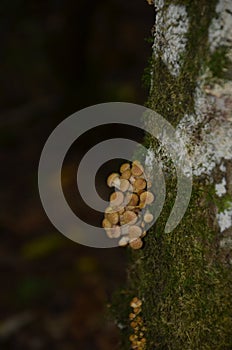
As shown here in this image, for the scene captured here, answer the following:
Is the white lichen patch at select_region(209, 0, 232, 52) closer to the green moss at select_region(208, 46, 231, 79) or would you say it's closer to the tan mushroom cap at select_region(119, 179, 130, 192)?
the green moss at select_region(208, 46, 231, 79)

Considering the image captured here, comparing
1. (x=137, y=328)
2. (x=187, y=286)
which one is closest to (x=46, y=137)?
(x=137, y=328)

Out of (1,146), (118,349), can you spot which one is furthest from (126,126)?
(118,349)

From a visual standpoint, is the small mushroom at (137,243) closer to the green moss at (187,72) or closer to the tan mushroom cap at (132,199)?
the tan mushroom cap at (132,199)

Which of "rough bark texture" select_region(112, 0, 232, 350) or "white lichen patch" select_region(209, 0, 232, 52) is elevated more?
"white lichen patch" select_region(209, 0, 232, 52)

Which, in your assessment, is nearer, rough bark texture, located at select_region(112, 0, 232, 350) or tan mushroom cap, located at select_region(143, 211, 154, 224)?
rough bark texture, located at select_region(112, 0, 232, 350)

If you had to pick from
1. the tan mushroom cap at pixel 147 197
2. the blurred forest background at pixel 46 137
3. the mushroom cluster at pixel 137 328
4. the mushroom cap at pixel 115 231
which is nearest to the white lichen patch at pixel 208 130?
the tan mushroom cap at pixel 147 197

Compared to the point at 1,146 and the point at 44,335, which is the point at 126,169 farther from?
the point at 1,146

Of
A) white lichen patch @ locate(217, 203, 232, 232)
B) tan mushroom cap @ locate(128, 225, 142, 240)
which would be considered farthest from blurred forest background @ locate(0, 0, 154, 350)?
white lichen patch @ locate(217, 203, 232, 232)
